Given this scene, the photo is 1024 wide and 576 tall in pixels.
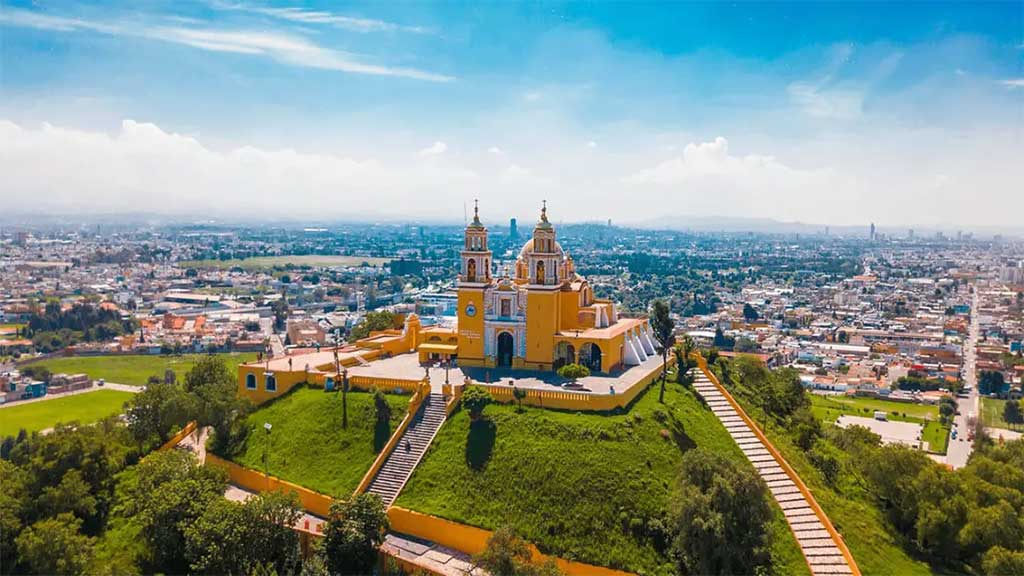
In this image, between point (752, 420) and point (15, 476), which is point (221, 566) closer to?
point (15, 476)

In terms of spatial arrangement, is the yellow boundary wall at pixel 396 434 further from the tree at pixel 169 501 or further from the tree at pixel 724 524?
the tree at pixel 724 524

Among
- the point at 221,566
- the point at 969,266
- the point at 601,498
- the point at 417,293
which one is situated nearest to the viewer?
the point at 221,566

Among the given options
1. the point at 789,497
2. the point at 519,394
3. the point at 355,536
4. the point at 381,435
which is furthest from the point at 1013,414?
the point at 355,536

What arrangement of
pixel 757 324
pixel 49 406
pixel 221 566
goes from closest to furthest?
pixel 221 566
pixel 49 406
pixel 757 324

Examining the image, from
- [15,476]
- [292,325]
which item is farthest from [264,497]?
[292,325]

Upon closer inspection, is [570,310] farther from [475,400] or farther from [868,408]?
[868,408]

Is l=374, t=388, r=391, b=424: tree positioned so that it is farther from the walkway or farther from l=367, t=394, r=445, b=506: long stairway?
the walkway

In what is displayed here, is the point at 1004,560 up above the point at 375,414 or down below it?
below
